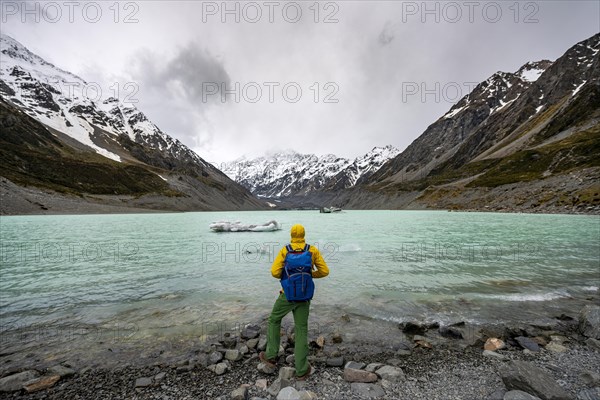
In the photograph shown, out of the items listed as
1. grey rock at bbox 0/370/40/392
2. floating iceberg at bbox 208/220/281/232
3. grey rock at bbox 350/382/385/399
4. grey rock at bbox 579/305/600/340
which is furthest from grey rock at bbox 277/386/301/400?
floating iceberg at bbox 208/220/281/232

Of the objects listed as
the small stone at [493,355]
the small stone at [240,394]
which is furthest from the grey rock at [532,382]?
the small stone at [240,394]

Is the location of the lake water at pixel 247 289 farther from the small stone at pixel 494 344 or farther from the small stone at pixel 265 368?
the small stone at pixel 265 368

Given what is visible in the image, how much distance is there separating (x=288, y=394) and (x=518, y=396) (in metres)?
4.09

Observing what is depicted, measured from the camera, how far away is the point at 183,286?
1438 cm

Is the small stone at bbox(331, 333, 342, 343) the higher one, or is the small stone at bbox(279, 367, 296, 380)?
the small stone at bbox(279, 367, 296, 380)

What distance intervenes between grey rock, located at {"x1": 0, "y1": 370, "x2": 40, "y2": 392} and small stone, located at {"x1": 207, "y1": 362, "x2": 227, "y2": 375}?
374cm

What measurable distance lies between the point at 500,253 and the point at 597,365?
17941mm

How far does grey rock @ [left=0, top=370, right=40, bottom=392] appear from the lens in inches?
240

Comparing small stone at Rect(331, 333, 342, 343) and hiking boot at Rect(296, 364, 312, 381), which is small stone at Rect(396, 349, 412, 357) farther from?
hiking boot at Rect(296, 364, 312, 381)

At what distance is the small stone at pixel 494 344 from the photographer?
779 centimetres

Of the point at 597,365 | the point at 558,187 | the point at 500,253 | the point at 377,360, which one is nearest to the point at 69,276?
the point at 377,360

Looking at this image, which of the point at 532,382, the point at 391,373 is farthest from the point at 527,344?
the point at 391,373

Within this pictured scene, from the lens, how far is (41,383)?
6238 mm

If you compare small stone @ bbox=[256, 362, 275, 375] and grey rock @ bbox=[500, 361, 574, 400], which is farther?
small stone @ bbox=[256, 362, 275, 375]
